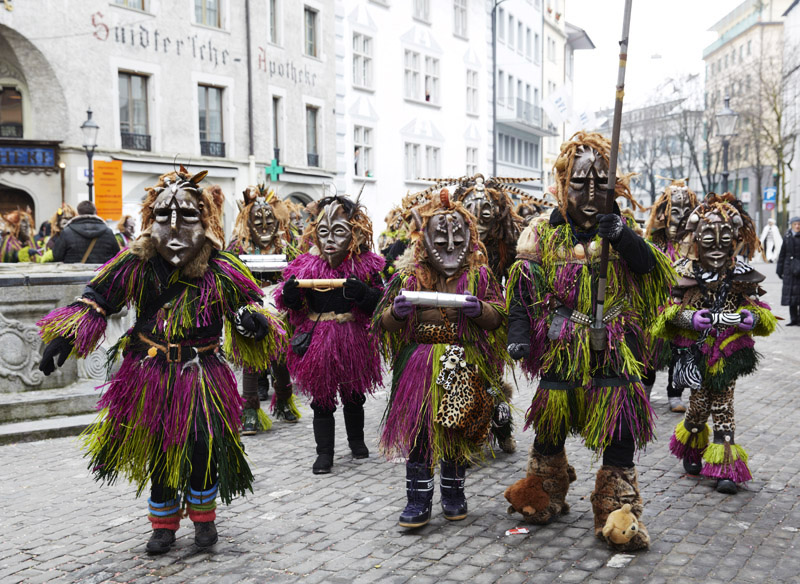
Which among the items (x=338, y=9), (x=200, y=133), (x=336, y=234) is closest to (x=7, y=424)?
(x=336, y=234)

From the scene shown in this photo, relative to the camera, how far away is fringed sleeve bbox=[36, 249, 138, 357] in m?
4.63

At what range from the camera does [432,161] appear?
35.1 metres

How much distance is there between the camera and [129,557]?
4777mm

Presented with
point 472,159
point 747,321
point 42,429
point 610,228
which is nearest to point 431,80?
point 472,159

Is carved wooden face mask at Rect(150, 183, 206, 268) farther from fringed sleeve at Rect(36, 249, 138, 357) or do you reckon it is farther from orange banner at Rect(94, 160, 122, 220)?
orange banner at Rect(94, 160, 122, 220)

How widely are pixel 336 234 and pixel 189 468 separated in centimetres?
235

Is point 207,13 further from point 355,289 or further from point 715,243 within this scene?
point 715,243

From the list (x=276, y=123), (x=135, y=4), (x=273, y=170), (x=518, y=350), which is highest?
(x=135, y=4)

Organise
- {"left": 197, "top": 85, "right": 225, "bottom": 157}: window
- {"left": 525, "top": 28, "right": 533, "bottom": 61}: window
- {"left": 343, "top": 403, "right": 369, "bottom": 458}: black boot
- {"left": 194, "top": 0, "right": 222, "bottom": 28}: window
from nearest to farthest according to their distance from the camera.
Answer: {"left": 343, "top": 403, "right": 369, "bottom": 458}: black boot, {"left": 194, "top": 0, "right": 222, "bottom": 28}: window, {"left": 197, "top": 85, "right": 225, "bottom": 157}: window, {"left": 525, "top": 28, "right": 533, "bottom": 61}: window

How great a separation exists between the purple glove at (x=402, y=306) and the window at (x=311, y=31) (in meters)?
23.9

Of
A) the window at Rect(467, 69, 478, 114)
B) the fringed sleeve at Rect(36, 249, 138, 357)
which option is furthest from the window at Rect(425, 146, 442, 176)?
the fringed sleeve at Rect(36, 249, 138, 357)

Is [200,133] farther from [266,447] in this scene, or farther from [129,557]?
[129,557]

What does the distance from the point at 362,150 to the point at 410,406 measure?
25.9m

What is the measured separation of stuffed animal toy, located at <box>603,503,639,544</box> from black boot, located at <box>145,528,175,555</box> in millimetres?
2400
